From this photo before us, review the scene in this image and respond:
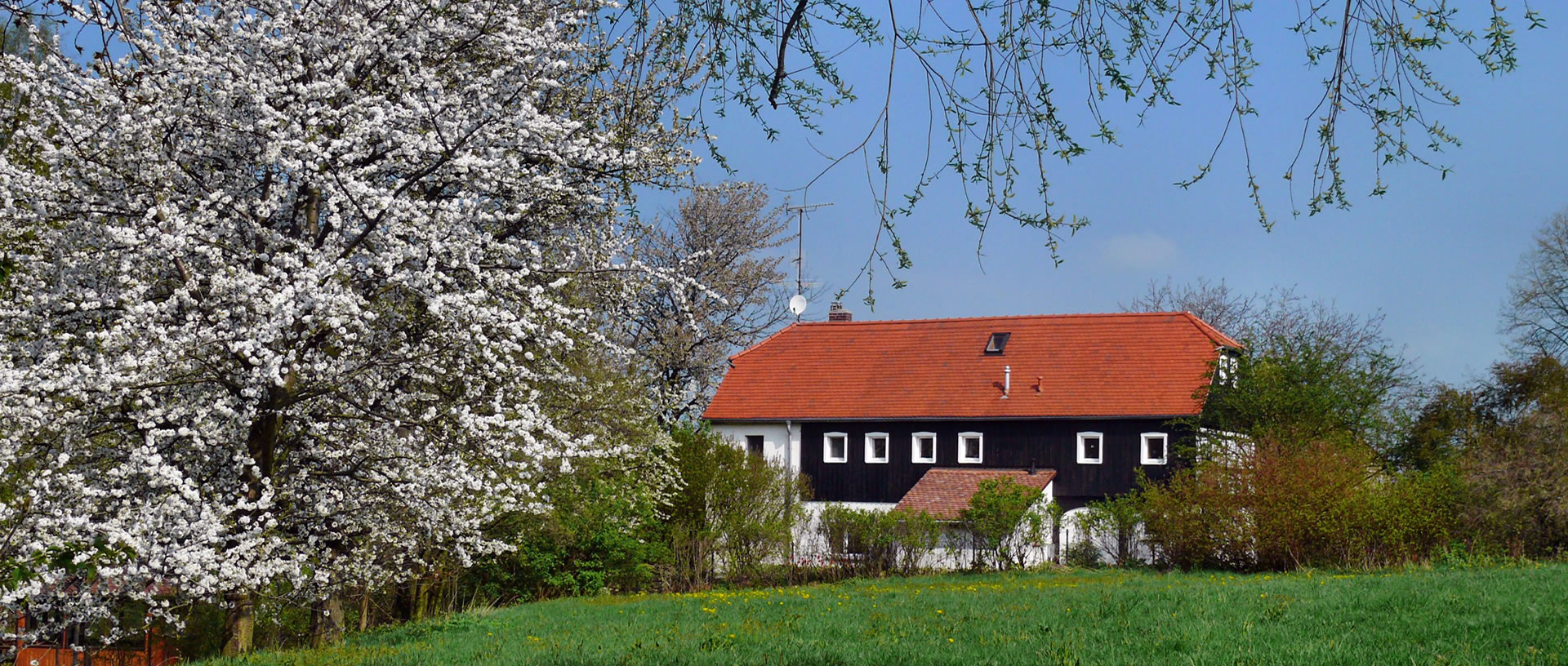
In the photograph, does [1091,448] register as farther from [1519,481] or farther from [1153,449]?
[1519,481]

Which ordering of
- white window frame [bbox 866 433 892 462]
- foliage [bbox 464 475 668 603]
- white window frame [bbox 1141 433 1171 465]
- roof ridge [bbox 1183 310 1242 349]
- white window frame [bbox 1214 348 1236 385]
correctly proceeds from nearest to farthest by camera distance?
foliage [bbox 464 475 668 603]
white window frame [bbox 1214 348 1236 385]
white window frame [bbox 1141 433 1171 465]
roof ridge [bbox 1183 310 1242 349]
white window frame [bbox 866 433 892 462]

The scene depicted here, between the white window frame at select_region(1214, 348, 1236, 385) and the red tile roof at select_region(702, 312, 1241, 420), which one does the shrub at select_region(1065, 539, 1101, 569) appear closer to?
the white window frame at select_region(1214, 348, 1236, 385)

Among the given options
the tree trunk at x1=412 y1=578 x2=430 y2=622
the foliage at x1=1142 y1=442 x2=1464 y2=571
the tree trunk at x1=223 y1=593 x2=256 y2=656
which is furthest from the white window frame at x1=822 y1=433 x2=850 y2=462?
the tree trunk at x1=223 y1=593 x2=256 y2=656

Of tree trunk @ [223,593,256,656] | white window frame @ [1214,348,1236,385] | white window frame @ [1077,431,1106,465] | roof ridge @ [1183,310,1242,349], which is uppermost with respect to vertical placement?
roof ridge @ [1183,310,1242,349]

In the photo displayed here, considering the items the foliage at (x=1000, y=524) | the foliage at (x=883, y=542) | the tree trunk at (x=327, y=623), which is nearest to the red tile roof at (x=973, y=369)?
the foliage at (x=1000, y=524)

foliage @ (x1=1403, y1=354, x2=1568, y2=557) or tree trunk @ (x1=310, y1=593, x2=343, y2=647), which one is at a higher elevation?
foliage @ (x1=1403, y1=354, x2=1568, y2=557)

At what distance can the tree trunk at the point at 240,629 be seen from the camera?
33.5 ft

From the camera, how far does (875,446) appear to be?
34812mm

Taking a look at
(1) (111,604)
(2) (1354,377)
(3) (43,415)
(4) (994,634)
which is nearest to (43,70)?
(3) (43,415)

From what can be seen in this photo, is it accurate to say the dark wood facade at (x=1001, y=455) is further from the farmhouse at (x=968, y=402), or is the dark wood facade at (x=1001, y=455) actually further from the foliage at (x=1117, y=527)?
the foliage at (x=1117, y=527)

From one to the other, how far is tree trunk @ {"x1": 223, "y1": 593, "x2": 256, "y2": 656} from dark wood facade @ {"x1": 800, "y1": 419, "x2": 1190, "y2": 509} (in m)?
20.5

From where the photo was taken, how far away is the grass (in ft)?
23.6

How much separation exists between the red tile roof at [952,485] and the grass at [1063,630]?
1552 cm

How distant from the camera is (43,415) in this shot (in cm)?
807
